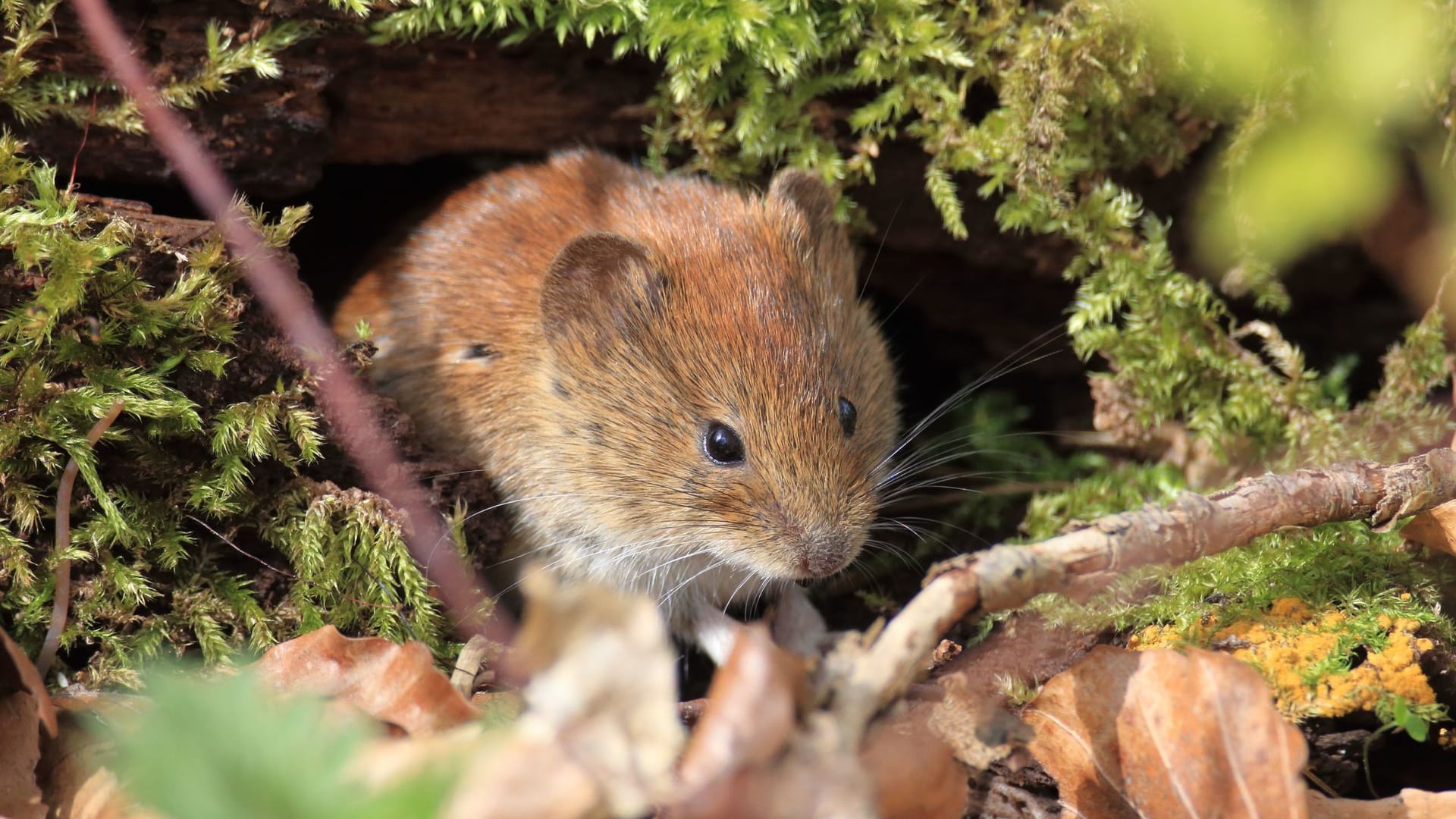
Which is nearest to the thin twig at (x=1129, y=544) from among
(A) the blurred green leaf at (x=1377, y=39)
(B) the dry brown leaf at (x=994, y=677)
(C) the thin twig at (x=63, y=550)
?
(B) the dry brown leaf at (x=994, y=677)

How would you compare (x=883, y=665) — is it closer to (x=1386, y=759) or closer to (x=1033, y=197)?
(x=1386, y=759)

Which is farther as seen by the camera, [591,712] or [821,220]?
[821,220]

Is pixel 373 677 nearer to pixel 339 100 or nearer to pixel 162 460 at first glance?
pixel 162 460

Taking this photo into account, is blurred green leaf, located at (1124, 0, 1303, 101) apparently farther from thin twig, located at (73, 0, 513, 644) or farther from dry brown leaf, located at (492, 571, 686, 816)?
thin twig, located at (73, 0, 513, 644)

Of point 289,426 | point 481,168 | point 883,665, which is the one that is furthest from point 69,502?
point 883,665

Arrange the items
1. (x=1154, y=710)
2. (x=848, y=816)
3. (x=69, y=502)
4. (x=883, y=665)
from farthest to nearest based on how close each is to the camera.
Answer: (x=69, y=502) → (x=1154, y=710) → (x=883, y=665) → (x=848, y=816)

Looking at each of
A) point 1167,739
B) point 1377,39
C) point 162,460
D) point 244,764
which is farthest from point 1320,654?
point 162,460
